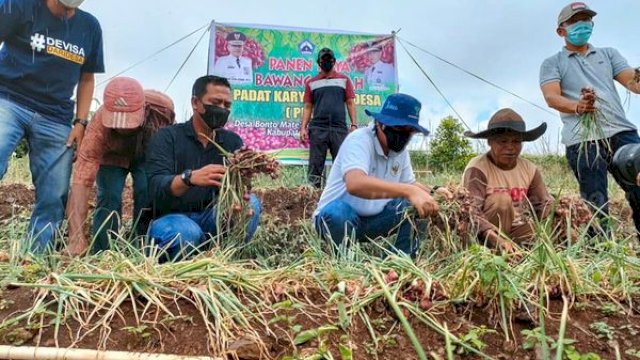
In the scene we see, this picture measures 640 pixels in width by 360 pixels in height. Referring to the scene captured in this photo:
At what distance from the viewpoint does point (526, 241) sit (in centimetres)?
290

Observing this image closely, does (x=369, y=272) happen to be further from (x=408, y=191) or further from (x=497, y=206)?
(x=497, y=206)

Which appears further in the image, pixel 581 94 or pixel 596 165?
pixel 596 165

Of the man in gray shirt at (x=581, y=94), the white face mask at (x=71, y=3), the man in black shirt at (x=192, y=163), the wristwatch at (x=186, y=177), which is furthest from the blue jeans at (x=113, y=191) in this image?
the man in gray shirt at (x=581, y=94)

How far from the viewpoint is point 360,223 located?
3.16 m

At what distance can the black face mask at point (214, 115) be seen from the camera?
9.84 ft

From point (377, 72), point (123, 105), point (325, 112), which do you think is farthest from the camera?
point (377, 72)

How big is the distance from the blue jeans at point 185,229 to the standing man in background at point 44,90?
474 millimetres

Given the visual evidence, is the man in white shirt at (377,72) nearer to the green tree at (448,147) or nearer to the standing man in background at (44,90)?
the green tree at (448,147)

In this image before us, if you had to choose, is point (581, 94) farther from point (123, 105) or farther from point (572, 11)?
point (123, 105)

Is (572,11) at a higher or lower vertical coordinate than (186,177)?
higher

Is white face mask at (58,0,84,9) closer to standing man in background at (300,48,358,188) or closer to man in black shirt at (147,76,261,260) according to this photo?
man in black shirt at (147,76,261,260)

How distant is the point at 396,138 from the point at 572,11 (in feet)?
4.34

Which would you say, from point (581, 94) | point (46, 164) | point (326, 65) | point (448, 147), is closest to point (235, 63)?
point (326, 65)

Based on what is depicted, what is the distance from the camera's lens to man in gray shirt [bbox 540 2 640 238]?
3.30 meters
